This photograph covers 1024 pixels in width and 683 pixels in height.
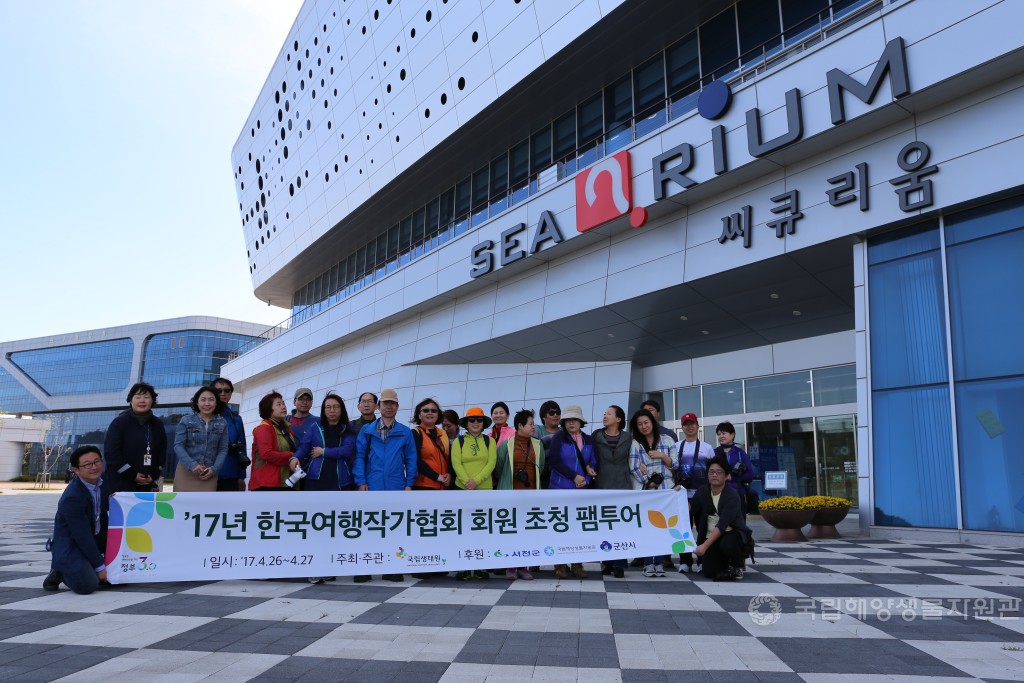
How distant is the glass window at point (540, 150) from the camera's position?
20.2m

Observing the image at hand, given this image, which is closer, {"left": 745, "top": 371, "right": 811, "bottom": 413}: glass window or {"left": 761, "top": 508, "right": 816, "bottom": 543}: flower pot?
{"left": 761, "top": 508, "right": 816, "bottom": 543}: flower pot

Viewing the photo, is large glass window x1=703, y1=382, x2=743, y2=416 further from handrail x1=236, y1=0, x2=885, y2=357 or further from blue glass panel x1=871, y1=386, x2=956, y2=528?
handrail x1=236, y1=0, x2=885, y2=357

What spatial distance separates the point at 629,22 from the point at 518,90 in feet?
12.6

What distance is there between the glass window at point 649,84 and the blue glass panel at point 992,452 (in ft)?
33.2

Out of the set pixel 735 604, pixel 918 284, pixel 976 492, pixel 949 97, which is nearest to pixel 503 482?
pixel 735 604

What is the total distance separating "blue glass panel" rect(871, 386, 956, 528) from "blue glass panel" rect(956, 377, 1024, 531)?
0.75ft

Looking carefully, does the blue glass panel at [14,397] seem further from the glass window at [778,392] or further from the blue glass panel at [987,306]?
the blue glass panel at [987,306]

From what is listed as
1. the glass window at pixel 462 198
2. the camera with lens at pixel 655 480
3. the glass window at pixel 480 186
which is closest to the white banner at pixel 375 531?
the camera with lens at pixel 655 480

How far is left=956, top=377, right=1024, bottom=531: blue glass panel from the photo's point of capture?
9672mm

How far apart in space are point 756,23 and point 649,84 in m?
3.12

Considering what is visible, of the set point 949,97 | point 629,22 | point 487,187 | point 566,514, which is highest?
point 629,22

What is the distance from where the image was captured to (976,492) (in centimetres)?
1003

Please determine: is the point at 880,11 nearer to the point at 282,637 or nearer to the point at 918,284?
the point at 918,284

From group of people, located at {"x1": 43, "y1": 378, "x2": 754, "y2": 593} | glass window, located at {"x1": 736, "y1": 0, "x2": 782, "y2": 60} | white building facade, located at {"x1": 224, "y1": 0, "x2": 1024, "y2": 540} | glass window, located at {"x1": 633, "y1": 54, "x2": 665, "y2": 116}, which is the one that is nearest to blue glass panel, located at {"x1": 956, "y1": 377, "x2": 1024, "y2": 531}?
white building facade, located at {"x1": 224, "y1": 0, "x2": 1024, "y2": 540}
